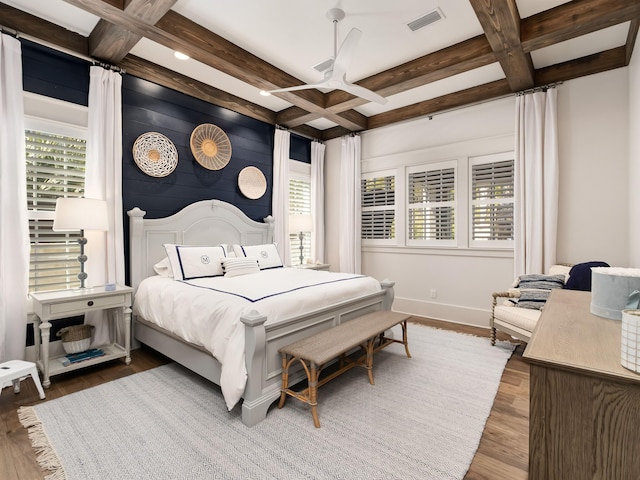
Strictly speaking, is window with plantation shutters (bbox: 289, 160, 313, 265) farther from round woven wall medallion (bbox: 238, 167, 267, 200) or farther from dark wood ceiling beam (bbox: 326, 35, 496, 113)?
dark wood ceiling beam (bbox: 326, 35, 496, 113)

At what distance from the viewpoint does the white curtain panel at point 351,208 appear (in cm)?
552

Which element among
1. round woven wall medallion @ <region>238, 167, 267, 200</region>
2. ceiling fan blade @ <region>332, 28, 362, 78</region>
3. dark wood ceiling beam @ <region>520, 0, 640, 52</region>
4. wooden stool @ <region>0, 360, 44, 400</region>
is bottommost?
wooden stool @ <region>0, 360, 44, 400</region>

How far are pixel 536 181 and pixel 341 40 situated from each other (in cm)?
263

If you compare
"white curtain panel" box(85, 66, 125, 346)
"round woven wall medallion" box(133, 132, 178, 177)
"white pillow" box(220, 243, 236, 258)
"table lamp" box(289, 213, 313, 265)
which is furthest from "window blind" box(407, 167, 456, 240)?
"white curtain panel" box(85, 66, 125, 346)

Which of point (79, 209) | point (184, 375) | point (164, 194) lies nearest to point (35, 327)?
point (79, 209)

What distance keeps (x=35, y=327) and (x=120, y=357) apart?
729mm

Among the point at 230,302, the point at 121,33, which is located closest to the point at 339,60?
the point at 121,33

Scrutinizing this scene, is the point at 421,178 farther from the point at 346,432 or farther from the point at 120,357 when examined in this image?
the point at 120,357

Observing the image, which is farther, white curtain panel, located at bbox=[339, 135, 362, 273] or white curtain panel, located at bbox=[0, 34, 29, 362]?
white curtain panel, located at bbox=[339, 135, 362, 273]

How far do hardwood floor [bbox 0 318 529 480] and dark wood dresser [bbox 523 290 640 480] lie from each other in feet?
3.81

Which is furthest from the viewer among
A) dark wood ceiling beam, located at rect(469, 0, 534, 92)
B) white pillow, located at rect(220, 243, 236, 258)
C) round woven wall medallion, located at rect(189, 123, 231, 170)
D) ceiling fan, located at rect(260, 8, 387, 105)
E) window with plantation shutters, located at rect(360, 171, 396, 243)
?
window with plantation shutters, located at rect(360, 171, 396, 243)

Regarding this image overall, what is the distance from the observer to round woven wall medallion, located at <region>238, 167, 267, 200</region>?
4.75 m

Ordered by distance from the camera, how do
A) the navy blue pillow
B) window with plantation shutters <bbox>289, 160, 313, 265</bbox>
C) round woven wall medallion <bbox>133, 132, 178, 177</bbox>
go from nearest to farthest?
the navy blue pillow < round woven wall medallion <bbox>133, 132, 178, 177</bbox> < window with plantation shutters <bbox>289, 160, 313, 265</bbox>

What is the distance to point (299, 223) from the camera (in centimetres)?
516
